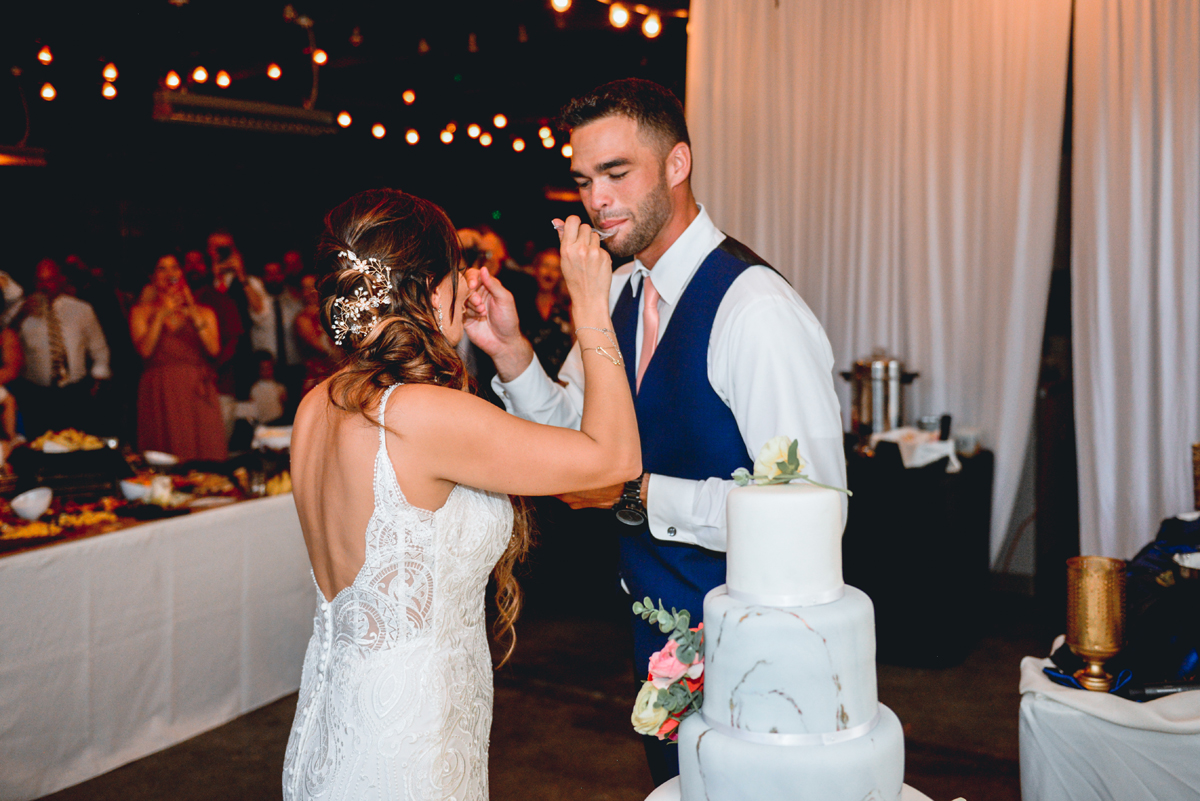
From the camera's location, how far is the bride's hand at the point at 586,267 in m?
1.35

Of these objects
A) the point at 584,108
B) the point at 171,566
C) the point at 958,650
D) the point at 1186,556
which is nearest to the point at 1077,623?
the point at 1186,556

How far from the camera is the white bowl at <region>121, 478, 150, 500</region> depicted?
10.2 feet

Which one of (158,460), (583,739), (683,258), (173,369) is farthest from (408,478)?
(173,369)

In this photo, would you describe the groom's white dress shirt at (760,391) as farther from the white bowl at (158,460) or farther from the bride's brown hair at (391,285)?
the white bowl at (158,460)

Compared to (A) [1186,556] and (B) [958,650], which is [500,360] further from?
(B) [958,650]

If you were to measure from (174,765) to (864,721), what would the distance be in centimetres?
262

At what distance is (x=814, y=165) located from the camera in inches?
177

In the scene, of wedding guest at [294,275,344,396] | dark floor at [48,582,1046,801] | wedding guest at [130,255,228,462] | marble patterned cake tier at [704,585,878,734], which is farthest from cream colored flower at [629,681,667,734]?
wedding guest at [294,275,344,396]

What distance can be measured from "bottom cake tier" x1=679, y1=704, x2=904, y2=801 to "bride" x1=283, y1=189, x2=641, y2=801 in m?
0.49

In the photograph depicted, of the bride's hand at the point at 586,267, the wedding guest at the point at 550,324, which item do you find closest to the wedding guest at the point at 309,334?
the wedding guest at the point at 550,324

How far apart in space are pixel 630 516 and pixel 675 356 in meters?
0.31

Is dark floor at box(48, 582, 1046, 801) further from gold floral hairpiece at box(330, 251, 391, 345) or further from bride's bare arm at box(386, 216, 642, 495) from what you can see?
gold floral hairpiece at box(330, 251, 391, 345)

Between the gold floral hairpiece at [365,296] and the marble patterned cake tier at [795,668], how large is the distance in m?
0.74

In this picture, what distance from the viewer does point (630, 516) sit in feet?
5.21
